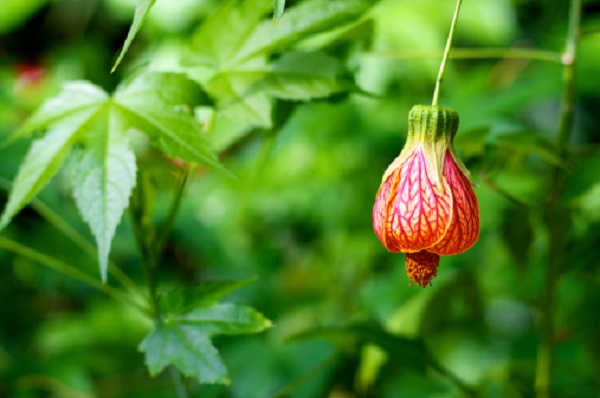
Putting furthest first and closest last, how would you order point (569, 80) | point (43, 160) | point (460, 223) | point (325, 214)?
point (325, 214) → point (569, 80) → point (43, 160) → point (460, 223)

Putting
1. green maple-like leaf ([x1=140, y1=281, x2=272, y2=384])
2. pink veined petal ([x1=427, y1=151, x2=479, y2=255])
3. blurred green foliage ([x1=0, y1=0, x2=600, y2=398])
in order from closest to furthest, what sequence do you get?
pink veined petal ([x1=427, y1=151, x2=479, y2=255]) → green maple-like leaf ([x1=140, y1=281, x2=272, y2=384]) → blurred green foliage ([x1=0, y1=0, x2=600, y2=398])

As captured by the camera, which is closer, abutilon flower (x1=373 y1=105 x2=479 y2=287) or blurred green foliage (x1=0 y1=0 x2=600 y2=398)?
abutilon flower (x1=373 y1=105 x2=479 y2=287)

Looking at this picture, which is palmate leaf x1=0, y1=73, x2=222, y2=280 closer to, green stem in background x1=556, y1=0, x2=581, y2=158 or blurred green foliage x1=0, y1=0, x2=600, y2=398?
blurred green foliage x1=0, y1=0, x2=600, y2=398

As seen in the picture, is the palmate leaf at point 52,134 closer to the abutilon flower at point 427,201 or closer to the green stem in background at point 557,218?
the abutilon flower at point 427,201

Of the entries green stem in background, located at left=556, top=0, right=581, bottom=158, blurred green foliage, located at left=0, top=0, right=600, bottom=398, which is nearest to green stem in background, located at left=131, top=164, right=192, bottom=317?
blurred green foliage, located at left=0, top=0, right=600, bottom=398

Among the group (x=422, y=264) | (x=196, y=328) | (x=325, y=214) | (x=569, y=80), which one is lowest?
(x=325, y=214)

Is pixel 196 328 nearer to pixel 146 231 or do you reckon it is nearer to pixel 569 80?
pixel 146 231

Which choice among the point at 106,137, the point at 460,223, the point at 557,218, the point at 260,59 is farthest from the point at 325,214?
the point at 460,223
